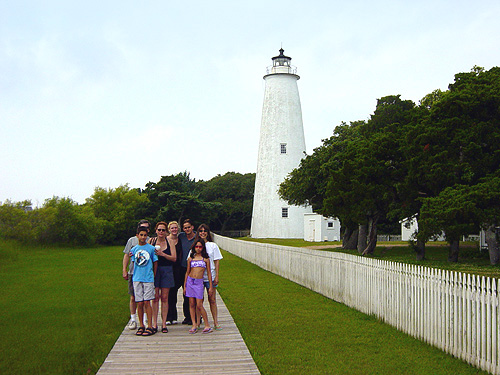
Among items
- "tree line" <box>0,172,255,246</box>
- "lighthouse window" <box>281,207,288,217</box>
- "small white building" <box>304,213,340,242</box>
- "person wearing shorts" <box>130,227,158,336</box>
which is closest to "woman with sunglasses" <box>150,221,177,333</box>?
"person wearing shorts" <box>130,227,158,336</box>

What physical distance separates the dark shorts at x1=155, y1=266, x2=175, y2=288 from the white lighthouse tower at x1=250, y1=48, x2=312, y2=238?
128 feet

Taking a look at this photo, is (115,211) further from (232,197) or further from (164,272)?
(164,272)

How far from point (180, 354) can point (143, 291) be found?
1.41m

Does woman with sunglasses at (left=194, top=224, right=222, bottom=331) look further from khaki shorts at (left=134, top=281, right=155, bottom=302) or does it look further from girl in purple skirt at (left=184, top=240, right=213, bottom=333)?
khaki shorts at (left=134, top=281, right=155, bottom=302)

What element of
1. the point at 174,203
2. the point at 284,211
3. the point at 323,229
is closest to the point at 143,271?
the point at 323,229

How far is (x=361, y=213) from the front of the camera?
1823cm

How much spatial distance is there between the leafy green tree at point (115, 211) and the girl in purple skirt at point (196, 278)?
3925 centimetres

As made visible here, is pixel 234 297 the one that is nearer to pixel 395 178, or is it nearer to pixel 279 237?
pixel 395 178

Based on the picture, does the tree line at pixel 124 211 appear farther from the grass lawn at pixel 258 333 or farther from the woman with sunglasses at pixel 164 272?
the woman with sunglasses at pixel 164 272

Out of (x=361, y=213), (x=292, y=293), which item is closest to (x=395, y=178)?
(x=361, y=213)

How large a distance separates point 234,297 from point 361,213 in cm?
731

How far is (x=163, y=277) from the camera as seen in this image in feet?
27.9

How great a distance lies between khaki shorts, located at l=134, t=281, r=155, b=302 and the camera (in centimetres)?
796

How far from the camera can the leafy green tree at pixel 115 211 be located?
1855 inches
